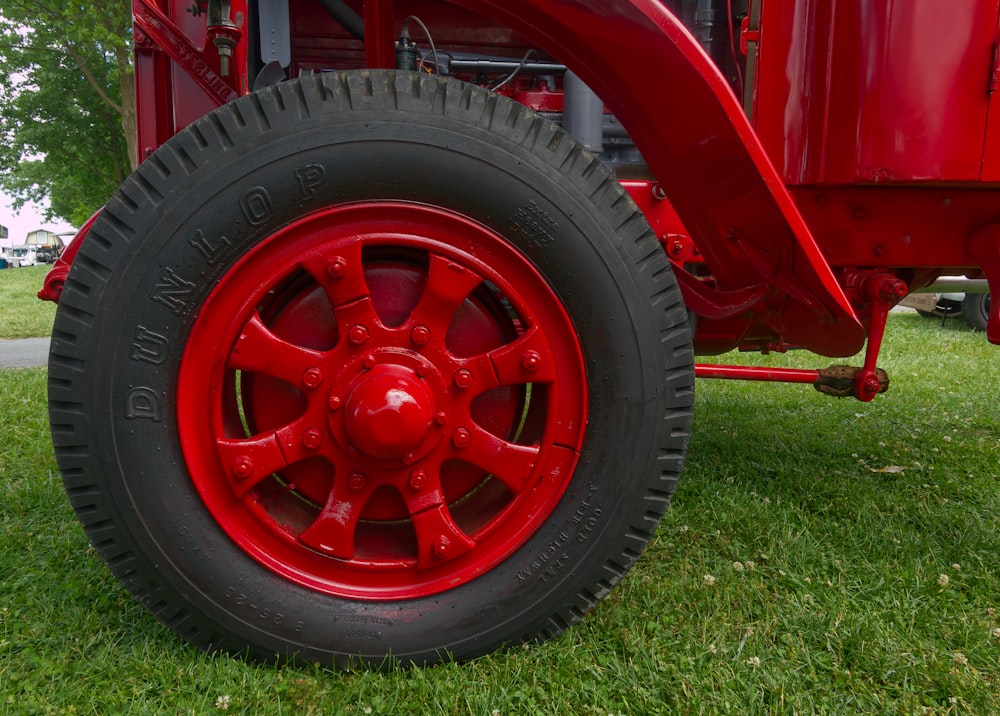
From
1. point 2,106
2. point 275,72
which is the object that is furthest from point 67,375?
point 2,106

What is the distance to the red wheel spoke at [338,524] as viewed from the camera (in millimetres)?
1507

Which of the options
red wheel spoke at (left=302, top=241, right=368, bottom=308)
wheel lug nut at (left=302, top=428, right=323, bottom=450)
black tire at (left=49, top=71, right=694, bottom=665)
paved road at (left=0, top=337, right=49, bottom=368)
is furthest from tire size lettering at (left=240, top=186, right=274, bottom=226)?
paved road at (left=0, top=337, right=49, bottom=368)

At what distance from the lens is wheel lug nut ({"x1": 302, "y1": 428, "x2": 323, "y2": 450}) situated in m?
1.49

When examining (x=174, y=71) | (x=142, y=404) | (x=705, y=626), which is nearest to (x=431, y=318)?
(x=142, y=404)

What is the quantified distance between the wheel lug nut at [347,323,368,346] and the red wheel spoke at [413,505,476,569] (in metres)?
0.42

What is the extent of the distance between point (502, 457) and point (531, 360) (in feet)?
0.78

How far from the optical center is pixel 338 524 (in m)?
1.51

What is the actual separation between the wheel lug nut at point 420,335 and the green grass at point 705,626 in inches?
29.6

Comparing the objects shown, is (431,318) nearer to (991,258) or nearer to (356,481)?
(356,481)

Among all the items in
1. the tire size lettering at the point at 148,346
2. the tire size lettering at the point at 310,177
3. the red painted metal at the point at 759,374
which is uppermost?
the tire size lettering at the point at 310,177

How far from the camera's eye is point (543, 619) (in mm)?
1557

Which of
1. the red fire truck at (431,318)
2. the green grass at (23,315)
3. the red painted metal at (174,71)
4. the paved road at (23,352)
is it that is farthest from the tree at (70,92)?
the red fire truck at (431,318)

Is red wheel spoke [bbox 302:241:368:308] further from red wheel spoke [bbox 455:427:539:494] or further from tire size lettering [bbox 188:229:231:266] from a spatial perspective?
red wheel spoke [bbox 455:427:539:494]

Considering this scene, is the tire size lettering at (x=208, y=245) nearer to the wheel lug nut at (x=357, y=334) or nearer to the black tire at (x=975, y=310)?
the wheel lug nut at (x=357, y=334)
